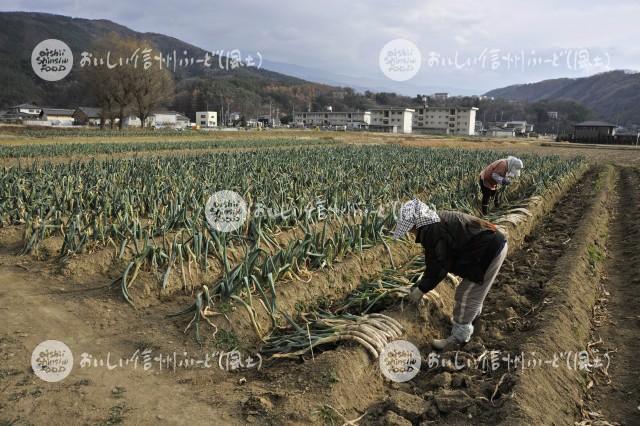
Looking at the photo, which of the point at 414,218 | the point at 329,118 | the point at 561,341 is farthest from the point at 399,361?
the point at 329,118

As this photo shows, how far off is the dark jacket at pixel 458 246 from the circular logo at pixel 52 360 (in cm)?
285

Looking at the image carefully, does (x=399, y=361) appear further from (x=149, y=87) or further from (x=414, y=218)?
(x=149, y=87)

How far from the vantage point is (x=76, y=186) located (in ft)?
25.8

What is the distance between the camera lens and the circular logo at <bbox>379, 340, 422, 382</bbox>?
3486 millimetres

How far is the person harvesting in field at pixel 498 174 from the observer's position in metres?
7.39

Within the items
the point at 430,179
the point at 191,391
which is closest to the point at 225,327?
the point at 191,391

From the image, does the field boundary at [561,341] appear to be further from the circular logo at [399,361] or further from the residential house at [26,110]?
the residential house at [26,110]

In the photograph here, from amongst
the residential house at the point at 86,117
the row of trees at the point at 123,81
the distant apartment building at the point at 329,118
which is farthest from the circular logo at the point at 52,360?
the distant apartment building at the point at 329,118

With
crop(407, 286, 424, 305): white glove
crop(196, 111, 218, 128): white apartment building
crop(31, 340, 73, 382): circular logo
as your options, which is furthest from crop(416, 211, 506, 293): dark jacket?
crop(196, 111, 218, 128): white apartment building

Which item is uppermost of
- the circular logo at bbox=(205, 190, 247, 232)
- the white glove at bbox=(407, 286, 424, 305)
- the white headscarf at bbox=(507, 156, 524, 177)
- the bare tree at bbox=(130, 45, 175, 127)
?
the bare tree at bbox=(130, 45, 175, 127)

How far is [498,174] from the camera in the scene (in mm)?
7695

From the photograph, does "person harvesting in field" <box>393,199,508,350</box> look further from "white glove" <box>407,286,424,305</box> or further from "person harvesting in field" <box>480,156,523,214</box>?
"person harvesting in field" <box>480,156,523,214</box>

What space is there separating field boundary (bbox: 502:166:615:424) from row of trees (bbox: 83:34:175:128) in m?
48.2

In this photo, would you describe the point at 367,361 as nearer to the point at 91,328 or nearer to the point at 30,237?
the point at 91,328
